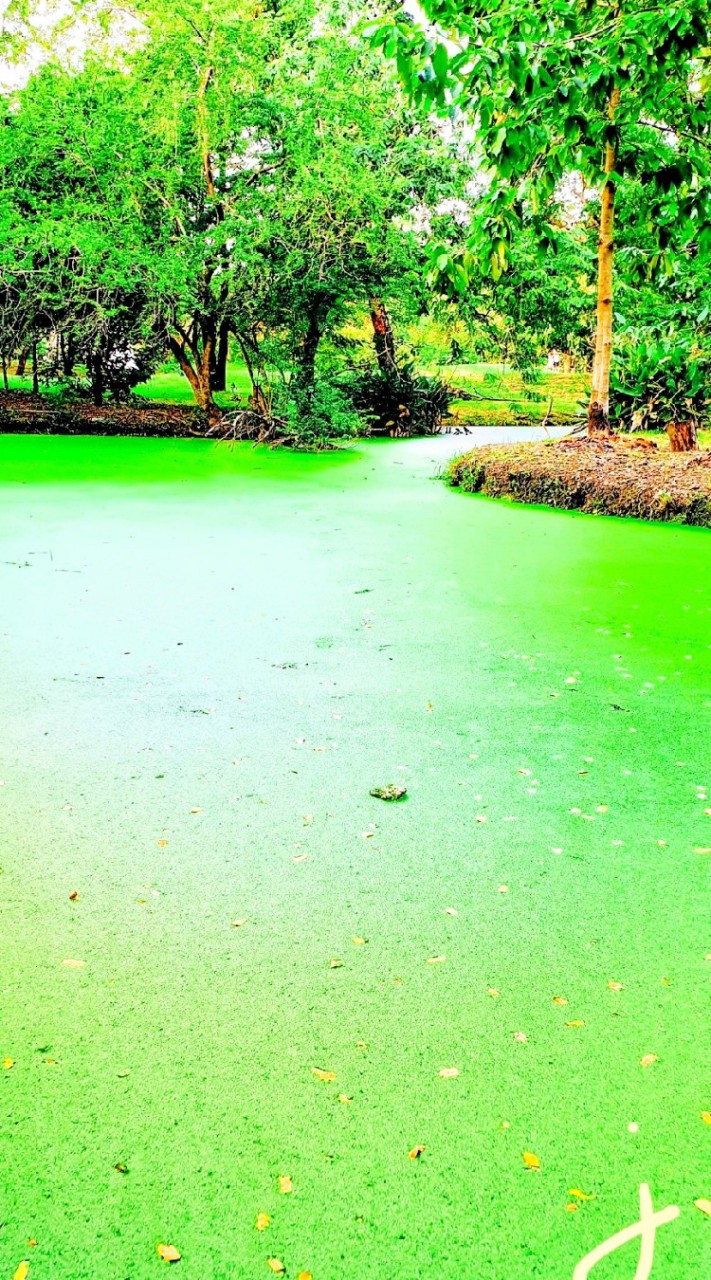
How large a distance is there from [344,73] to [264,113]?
79 centimetres

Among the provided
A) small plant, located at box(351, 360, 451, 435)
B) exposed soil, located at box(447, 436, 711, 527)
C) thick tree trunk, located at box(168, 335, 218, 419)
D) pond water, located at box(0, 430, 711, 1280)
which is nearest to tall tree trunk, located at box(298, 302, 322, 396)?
thick tree trunk, located at box(168, 335, 218, 419)

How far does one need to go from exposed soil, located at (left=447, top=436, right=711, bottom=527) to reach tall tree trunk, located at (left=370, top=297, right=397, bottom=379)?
3.65 metres

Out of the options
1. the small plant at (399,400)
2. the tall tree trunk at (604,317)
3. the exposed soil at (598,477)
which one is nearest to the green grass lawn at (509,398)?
the small plant at (399,400)

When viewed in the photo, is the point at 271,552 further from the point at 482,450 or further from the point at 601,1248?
the point at 601,1248

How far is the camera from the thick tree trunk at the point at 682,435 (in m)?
7.14

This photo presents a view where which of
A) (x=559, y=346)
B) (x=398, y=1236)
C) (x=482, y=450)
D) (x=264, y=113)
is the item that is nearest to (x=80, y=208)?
(x=264, y=113)

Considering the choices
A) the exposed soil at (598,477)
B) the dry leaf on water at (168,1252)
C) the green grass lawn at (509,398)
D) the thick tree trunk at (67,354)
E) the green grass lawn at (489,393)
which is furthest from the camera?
the green grass lawn at (509,398)

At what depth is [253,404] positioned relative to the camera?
798cm

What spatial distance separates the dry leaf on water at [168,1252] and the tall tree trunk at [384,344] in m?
8.67

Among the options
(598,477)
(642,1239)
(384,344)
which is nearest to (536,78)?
(642,1239)

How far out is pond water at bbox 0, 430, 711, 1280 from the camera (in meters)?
0.91

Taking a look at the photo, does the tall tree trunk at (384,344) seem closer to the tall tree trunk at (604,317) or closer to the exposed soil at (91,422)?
the exposed soil at (91,422)

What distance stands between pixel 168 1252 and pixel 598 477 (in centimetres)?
481

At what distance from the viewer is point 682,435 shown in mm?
7168
